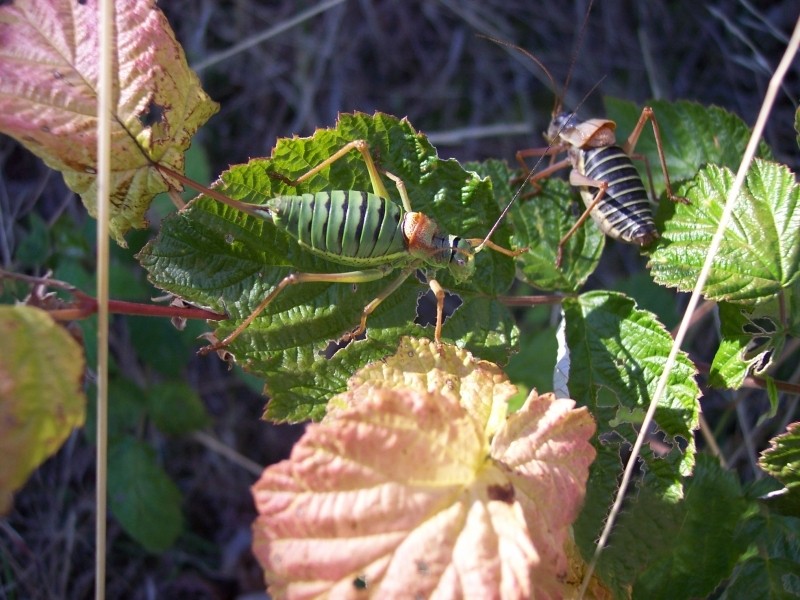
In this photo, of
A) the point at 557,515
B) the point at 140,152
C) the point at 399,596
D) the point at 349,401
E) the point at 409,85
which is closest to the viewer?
the point at 399,596

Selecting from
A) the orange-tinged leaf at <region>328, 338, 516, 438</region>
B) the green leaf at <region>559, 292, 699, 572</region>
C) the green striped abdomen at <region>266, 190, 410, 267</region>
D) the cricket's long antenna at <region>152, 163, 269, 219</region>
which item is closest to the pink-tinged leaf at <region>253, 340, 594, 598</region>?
the orange-tinged leaf at <region>328, 338, 516, 438</region>

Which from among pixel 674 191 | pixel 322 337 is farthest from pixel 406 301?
pixel 674 191

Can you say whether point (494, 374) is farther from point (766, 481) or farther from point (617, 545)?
point (766, 481)

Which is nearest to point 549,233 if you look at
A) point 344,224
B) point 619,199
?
point 619,199

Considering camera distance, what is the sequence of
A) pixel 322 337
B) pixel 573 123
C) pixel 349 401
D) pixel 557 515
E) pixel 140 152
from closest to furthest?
pixel 557 515, pixel 349 401, pixel 140 152, pixel 322 337, pixel 573 123

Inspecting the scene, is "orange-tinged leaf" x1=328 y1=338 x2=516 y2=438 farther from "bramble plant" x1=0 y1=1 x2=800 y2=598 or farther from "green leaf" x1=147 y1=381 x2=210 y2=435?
"green leaf" x1=147 y1=381 x2=210 y2=435

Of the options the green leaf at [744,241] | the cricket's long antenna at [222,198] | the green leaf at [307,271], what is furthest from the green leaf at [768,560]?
the cricket's long antenna at [222,198]

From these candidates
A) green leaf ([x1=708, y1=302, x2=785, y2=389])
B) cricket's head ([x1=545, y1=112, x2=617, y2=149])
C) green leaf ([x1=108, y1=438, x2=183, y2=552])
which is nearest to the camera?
green leaf ([x1=708, y1=302, x2=785, y2=389])
